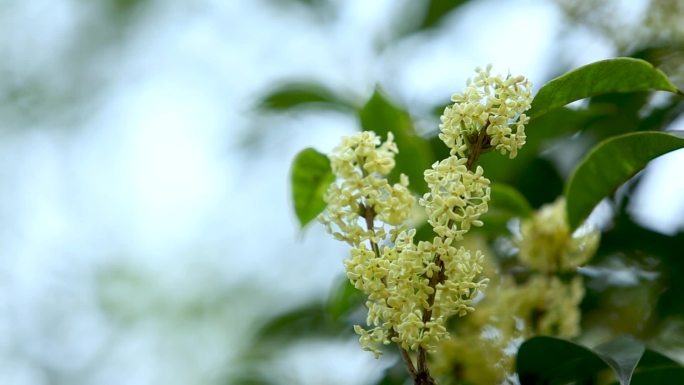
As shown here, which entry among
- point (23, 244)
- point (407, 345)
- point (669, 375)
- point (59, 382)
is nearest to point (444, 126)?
point (407, 345)

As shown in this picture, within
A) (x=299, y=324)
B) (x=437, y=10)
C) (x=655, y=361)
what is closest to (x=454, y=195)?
(x=655, y=361)

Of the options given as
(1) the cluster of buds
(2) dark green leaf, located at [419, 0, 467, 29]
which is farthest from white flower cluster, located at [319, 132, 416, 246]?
(2) dark green leaf, located at [419, 0, 467, 29]

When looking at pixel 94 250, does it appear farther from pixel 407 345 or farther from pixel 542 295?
pixel 407 345

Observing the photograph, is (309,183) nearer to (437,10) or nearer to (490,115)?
(490,115)

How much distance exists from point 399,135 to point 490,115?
0.34m

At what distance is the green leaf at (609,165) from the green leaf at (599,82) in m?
0.04

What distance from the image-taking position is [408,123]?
98cm

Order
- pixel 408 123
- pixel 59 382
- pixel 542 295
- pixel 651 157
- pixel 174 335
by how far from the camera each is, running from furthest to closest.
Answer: pixel 174 335
pixel 59 382
pixel 408 123
pixel 542 295
pixel 651 157

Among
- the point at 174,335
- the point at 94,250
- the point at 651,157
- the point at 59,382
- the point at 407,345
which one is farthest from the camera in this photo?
the point at 94,250

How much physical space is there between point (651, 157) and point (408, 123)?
33 cm

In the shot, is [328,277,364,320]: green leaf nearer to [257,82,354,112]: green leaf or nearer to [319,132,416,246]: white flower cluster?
[319,132,416,246]: white flower cluster

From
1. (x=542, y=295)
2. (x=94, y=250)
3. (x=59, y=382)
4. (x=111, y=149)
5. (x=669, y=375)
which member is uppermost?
(x=111, y=149)

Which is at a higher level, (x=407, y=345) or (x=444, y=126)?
(x=444, y=126)

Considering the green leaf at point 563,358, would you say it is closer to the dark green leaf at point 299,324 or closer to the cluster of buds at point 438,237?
the cluster of buds at point 438,237
